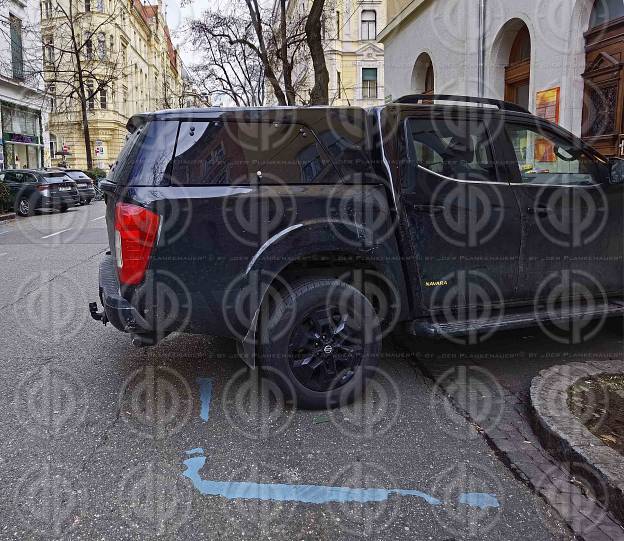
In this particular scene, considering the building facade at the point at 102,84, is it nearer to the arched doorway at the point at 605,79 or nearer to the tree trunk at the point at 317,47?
the tree trunk at the point at 317,47

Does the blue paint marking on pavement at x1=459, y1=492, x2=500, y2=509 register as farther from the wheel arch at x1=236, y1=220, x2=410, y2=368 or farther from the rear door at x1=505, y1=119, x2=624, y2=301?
the rear door at x1=505, y1=119, x2=624, y2=301

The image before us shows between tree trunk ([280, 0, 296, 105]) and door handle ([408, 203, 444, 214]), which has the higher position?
tree trunk ([280, 0, 296, 105])

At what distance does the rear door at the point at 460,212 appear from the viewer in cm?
400

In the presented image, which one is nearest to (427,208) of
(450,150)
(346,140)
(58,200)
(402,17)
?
(450,150)

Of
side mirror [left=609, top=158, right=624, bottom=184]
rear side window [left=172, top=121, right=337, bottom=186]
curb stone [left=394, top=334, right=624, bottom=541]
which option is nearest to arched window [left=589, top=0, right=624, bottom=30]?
side mirror [left=609, top=158, right=624, bottom=184]

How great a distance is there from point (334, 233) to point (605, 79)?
29.2 feet

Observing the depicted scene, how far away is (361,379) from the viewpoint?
389 cm

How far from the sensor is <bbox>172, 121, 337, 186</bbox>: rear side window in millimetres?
3562

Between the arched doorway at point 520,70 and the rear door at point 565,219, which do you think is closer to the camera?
the rear door at point 565,219

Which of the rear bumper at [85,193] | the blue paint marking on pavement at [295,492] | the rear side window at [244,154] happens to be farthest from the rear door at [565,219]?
the rear bumper at [85,193]

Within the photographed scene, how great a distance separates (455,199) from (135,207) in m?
2.17

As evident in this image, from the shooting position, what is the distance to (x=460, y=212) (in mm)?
4105

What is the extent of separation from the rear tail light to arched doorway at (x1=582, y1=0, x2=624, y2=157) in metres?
9.03

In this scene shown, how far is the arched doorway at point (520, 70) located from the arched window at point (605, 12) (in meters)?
2.08
